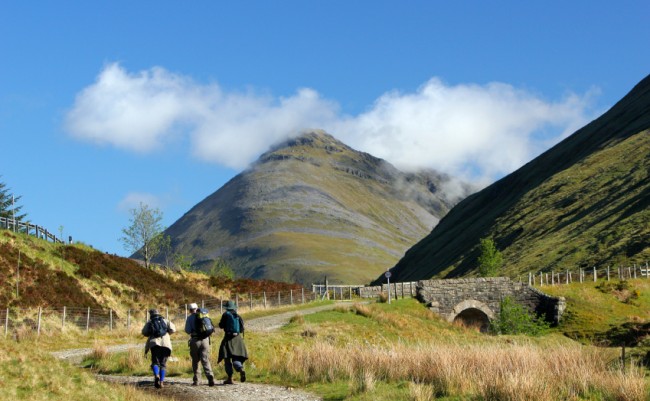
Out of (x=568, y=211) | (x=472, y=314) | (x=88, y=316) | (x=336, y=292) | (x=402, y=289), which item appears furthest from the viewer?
(x=568, y=211)

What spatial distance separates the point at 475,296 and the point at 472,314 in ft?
8.68

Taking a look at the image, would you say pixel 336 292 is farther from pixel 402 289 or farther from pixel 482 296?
pixel 482 296

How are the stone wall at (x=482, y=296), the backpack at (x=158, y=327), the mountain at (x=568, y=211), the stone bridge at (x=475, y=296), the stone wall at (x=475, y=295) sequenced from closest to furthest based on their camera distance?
the backpack at (x=158, y=327)
the stone wall at (x=482, y=296)
the stone wall at (x=475, y=295)
the stone bridge at (x=475, y=296)
the mountain at (x=568, y=211)

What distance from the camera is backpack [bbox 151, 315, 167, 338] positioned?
21453 millimetres

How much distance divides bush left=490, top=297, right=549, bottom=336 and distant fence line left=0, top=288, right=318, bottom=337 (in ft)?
49.4

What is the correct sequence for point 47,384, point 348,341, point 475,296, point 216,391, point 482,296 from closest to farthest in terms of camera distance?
point 47,384 → point 216,391 → point 348,341 → point 475,296 → point 482,296

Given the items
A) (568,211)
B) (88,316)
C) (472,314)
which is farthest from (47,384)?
(568,211)

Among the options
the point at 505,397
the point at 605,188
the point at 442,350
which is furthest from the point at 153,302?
the point at 605,188

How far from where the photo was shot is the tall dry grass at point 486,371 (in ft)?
52.2

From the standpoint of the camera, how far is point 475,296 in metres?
64.0

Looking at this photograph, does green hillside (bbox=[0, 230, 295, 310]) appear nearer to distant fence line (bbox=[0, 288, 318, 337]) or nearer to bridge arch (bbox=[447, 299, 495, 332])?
distant fence line (bbox=[0, 288, 318, 337])

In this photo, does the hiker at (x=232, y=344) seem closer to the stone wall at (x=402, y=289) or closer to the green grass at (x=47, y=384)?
the green grass at (x=47, y=384)

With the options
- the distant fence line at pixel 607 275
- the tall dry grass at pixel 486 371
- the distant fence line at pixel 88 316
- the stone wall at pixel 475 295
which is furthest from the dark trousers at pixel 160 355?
the distant fence line at pixel 607 275

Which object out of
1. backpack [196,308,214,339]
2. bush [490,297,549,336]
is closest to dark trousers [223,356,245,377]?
backpack [196,308,214,339]
